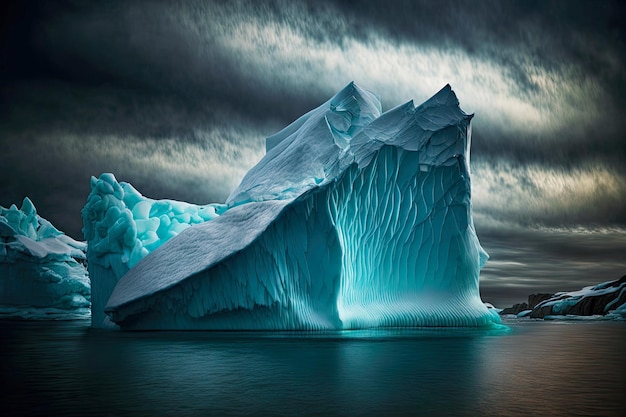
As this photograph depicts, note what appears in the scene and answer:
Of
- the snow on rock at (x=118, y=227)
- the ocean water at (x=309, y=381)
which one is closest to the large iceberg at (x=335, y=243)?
the snow on rock at (x=118, y=227)

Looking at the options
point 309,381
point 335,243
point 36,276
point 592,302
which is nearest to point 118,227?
point 335,243

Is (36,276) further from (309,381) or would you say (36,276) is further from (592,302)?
(592,302)

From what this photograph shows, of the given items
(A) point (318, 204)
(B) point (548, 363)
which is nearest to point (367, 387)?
(B) point (548, 363)

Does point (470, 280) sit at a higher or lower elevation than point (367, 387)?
higher

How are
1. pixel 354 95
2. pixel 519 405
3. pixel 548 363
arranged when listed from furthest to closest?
pixel 354 95, pixel 548 363, pixel 519 405

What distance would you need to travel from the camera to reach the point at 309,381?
20.4 ft

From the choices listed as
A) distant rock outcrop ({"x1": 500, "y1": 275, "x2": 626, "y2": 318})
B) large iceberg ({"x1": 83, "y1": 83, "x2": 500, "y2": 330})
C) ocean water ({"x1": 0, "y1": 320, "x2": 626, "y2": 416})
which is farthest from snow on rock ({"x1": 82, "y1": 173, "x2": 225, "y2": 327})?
distant rock outcrop ({"x1": 500, "y1": 275, "x2": 626, "y2": 318})

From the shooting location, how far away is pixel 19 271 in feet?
107

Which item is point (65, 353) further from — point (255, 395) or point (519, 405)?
point (519, 405)

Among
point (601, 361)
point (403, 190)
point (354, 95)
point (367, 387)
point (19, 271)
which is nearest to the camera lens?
point (367, 387)

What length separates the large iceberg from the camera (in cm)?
1416

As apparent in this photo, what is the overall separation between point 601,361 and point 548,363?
1.16 m

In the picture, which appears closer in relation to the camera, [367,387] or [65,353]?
[367,387]

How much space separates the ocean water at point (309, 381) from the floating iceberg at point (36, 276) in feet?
80.0
